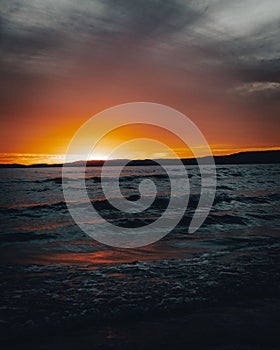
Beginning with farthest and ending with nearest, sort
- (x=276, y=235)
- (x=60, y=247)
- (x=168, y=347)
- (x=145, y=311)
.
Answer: (x=276, y=235), (x=60, y=247), (x=145, y=311), (x=168, y=347)

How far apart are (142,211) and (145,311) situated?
1284cm

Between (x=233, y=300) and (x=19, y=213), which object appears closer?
(x=233, y=300)

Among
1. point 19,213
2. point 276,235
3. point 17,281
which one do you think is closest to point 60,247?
point 17,281

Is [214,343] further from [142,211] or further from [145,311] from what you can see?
[142,211]

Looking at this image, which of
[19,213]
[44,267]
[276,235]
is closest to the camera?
[44,267]

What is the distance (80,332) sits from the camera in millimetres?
3994

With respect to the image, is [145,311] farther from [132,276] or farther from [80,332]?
[132,276]

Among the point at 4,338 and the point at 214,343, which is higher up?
the point at 4,338

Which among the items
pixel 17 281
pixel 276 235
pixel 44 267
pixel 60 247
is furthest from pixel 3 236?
pixel 276 235

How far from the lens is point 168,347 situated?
3631mm

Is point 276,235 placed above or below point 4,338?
below

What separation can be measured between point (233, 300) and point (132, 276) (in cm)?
202

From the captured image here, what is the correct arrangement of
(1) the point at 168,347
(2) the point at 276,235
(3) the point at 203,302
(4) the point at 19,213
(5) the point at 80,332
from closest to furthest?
1. (1) the point at 168,347
2. (5) the point at 80,332
3. (3) the point at 203,302
4. (2) the point at 276,235
5. (4) the point at 19,213

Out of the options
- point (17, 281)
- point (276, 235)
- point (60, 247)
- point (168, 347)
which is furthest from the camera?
point (276, 235)
